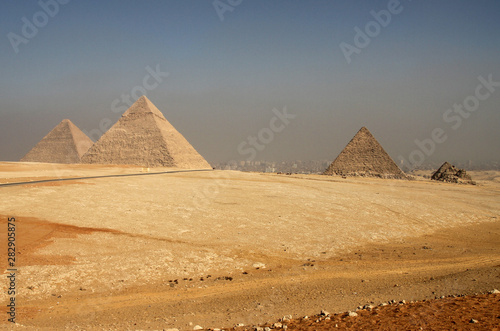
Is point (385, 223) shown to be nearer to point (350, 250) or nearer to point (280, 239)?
point (350, 250)

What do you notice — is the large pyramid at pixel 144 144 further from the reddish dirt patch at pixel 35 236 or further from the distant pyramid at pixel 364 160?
the reddish dirt patch at pixel 35 236

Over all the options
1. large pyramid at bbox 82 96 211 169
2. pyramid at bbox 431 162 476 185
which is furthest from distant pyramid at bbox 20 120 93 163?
pyramid at bbox 431 162 476 185

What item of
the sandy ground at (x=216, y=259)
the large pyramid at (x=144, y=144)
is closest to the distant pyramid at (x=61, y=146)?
the large pyramid at (x=144, y=144)

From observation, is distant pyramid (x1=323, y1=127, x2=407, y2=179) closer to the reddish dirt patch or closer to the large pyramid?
the large pyramid

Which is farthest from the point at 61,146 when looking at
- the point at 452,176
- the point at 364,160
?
the point at 452,176

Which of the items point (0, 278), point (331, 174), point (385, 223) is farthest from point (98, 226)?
point (331, 174)

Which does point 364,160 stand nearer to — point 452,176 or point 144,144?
point 452,176
